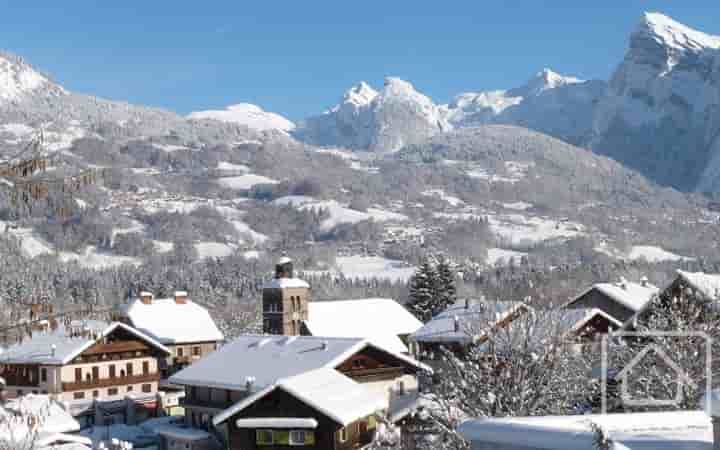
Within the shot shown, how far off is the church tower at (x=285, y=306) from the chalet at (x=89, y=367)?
1410cm

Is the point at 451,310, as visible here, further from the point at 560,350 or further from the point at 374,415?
the point at 560,350

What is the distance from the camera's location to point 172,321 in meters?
70.5

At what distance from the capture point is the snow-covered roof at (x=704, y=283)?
29.9m

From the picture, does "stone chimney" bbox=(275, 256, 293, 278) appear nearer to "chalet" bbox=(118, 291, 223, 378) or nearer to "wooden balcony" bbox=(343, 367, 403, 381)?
"chalet" bbox=(118, 291, 223, 378)

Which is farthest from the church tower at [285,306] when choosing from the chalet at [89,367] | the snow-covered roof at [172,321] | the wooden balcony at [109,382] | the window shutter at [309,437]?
the window shutter at [309,437]

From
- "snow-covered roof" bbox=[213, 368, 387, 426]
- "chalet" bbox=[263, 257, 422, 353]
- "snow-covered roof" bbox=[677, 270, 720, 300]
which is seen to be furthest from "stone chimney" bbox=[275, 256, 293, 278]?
"snow-covered roof" bbox=[677, 270, 720, 300]

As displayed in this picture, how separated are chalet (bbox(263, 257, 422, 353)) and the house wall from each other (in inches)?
554

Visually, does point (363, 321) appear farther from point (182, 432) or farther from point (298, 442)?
point (298, 442)

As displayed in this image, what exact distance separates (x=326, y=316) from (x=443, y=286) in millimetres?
14438

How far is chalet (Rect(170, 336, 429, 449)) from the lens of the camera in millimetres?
31016

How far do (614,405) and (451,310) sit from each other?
2465 centimetres

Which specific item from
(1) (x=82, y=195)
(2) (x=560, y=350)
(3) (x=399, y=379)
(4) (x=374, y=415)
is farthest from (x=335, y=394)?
(1) (x=82, y=195)

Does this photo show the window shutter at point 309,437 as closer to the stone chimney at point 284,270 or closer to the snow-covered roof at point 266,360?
the snow-covered roof at point 266,360

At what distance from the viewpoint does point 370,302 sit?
7400 centimetres
